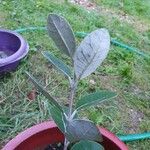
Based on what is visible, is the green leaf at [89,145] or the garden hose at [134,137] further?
the garden hose at [134,137]

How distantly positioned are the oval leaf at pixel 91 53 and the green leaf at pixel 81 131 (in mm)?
150

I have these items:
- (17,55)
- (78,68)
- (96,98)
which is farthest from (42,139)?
(17,55)

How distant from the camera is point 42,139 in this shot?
5.16 ft

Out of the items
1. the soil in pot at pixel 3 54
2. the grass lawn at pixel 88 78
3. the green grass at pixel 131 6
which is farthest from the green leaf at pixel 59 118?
the green grass at pixel 131 6

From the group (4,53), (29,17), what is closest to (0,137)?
(4,53)

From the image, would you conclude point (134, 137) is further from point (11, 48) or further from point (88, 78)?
point (11, 48)

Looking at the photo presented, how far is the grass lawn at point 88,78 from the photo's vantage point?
7.56 feet

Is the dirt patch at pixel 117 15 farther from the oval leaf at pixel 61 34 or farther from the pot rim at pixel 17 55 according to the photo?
the oval leaf at pixel 61 34

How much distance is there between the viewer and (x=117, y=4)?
14.2 ft

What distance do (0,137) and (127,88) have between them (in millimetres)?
1072

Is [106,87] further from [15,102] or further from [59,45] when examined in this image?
[59,45]

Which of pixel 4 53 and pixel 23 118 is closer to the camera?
pixel 23 118

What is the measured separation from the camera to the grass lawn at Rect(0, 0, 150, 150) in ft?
7.56

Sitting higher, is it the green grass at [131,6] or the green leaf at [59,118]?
the green leaf at [59,118]
